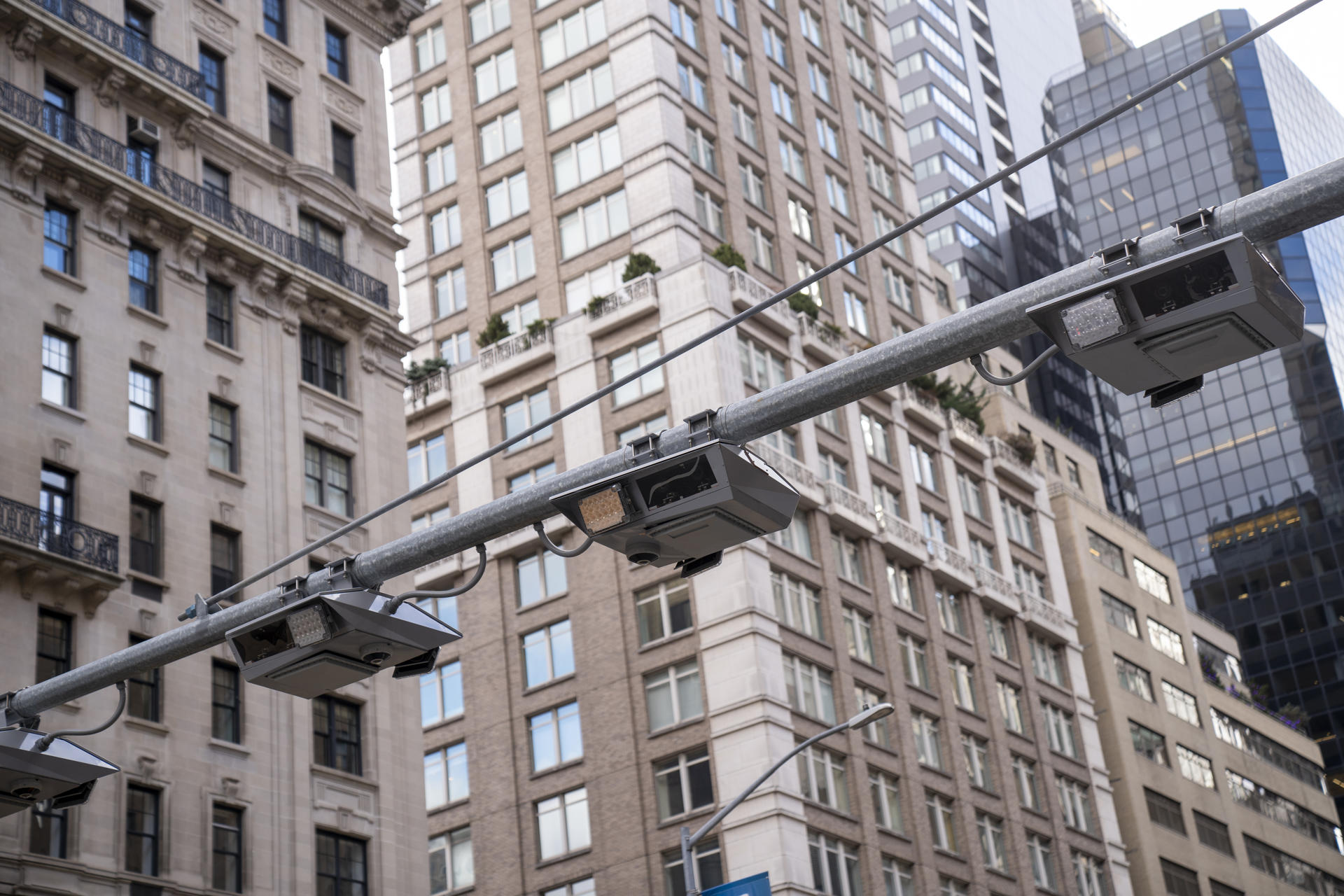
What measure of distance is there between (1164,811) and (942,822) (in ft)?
71.9

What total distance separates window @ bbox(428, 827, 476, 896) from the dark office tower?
254 feet

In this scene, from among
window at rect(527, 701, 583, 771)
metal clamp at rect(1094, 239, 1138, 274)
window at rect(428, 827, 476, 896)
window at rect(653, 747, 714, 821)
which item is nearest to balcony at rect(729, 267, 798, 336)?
window at rect(527, 701, 583, 771)

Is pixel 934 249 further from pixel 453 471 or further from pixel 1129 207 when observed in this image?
pixel 453 471

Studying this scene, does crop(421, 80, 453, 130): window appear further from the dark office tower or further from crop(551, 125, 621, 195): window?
the dark office tower

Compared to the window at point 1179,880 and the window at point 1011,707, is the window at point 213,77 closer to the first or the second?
the window at point 1011,707

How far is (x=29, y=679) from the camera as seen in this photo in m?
33.9

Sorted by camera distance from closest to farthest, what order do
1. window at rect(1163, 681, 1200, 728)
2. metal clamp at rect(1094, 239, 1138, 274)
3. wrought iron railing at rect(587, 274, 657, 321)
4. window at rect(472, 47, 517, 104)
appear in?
1. metal clamp at rect(1094, 239, 1138, 274)
2. wrought iron railing at rect(587, 274, 657, 321)
3. window at rect(472, 47, 517, 104)
4. window at rect(1163, 681, 1200, 728)

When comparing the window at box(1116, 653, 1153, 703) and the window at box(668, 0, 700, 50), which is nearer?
the window at box(668, 0, 700, 50)

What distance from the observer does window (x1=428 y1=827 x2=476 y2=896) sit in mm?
68438

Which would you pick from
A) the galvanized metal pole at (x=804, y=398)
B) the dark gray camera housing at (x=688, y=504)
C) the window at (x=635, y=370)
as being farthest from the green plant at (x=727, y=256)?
the dark gray camera housing at (x=688, y=504)

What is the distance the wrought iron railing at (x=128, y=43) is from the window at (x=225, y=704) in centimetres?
1457

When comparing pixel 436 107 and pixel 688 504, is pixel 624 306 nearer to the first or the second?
pixel 436 107

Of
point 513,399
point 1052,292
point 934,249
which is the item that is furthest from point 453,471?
point 934,249

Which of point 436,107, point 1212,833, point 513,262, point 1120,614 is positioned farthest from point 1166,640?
point 436,107
